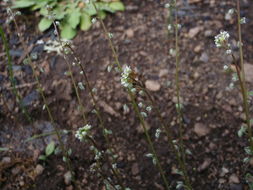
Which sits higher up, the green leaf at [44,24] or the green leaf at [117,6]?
the green leaf at [117,6]

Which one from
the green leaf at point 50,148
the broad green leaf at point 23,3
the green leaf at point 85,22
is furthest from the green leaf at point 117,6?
the green leaf at point 50,148

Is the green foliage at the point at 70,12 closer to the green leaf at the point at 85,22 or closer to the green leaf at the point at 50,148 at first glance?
the green leaf at the point at 85,22

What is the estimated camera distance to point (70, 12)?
3826 mm

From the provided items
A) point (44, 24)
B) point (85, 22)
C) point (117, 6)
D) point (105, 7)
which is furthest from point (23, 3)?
point (117, 6)

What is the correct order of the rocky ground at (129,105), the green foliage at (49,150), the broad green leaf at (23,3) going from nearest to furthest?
the rocky ground at (129,105) < the green foliage at (49,150) < the broad green leaf at (23,3)

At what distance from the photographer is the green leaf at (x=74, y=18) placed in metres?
3.72

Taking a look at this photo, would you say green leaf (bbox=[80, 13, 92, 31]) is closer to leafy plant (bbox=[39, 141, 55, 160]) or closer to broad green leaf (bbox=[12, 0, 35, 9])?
broad green leaf (bbox=[12, 0, 35, 9])

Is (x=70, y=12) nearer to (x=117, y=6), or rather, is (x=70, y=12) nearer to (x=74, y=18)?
(x=74, y=18)

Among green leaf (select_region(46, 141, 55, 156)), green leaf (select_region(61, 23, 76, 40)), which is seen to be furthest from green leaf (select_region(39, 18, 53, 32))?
green leaf (select_region(46, 141, 55, 156))

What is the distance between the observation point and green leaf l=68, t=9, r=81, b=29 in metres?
3.72

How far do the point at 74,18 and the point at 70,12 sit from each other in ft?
0.40

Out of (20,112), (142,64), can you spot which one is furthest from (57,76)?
(142,64)

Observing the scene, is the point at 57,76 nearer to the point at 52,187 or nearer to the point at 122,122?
the point at 122,122

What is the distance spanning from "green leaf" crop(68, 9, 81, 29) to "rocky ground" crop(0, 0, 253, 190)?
4.6 inches
